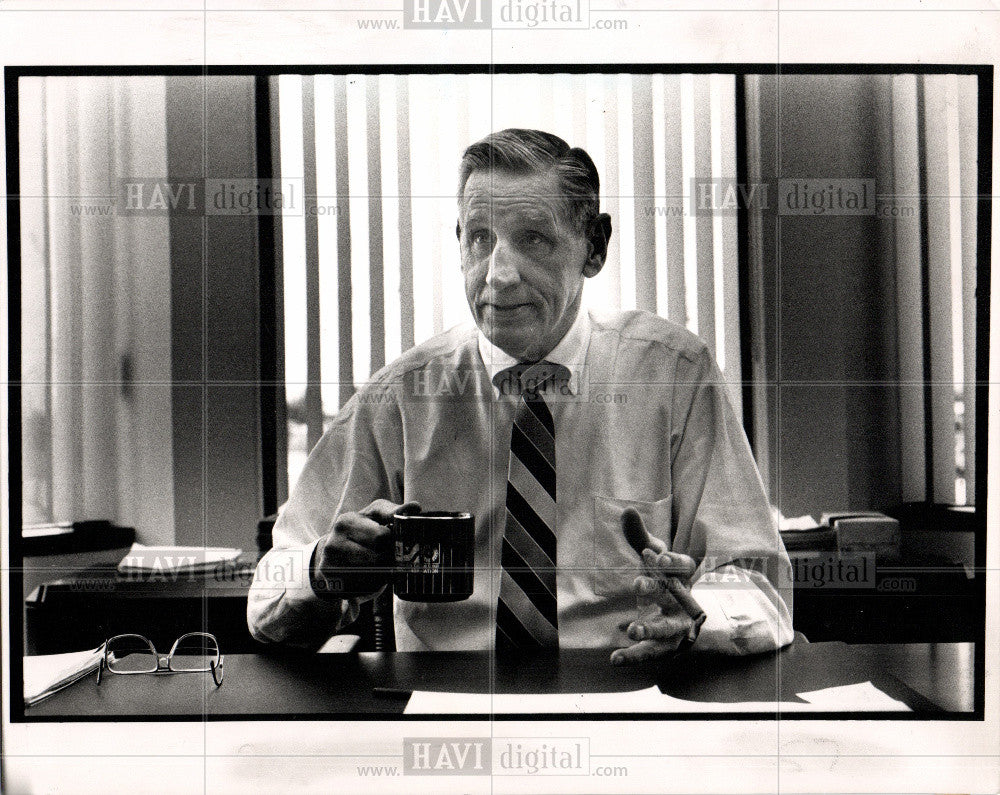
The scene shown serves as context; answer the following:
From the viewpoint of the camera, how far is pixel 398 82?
167cm

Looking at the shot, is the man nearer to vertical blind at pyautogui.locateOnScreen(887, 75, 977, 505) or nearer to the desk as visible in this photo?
the desk

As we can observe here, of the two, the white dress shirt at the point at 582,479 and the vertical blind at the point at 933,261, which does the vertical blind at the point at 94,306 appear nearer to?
the white dress shirt at the point at 582,479

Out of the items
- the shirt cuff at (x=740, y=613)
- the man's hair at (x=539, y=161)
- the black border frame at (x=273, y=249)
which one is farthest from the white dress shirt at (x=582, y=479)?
the man's hair at (x=539, y=161)

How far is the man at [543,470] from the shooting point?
1.67m

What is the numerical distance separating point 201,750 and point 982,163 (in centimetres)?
181

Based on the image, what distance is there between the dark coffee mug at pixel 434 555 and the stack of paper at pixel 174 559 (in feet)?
0.99

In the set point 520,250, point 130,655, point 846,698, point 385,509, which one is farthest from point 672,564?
point 130,655

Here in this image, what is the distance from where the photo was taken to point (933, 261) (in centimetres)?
169

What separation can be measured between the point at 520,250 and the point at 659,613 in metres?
0.71

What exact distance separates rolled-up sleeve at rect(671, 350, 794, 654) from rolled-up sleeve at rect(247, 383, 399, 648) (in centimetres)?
54

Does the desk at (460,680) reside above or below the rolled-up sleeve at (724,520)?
below

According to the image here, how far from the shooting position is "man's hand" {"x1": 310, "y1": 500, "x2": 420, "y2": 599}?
5.48ft

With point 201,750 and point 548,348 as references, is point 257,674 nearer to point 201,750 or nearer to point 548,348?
point 201,750

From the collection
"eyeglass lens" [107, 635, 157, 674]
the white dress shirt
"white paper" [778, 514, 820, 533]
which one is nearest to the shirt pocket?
the white dress shirt
